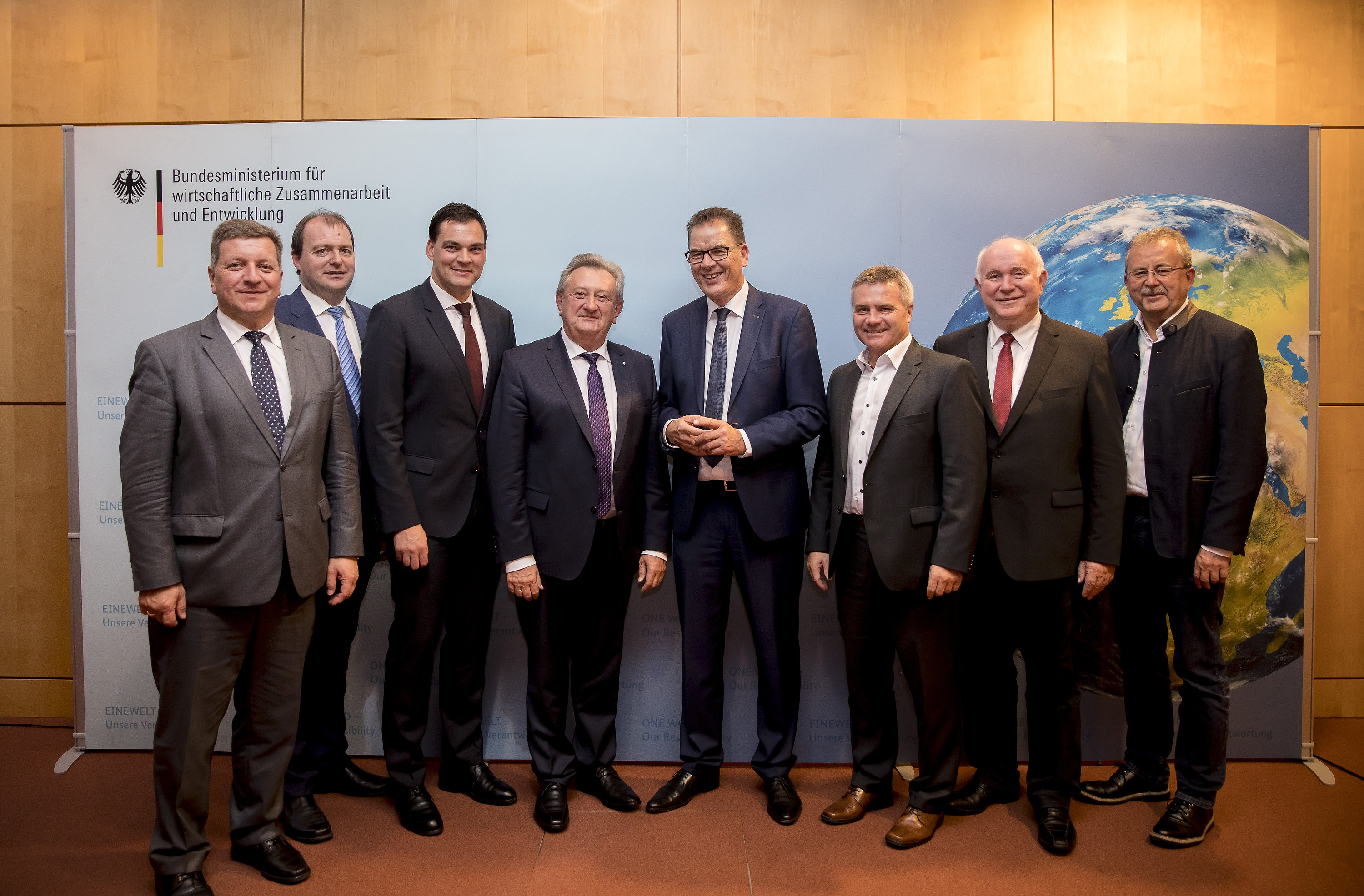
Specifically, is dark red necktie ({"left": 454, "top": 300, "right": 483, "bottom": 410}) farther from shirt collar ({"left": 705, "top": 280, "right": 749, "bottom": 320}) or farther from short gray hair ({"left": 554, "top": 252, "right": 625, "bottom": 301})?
shirt collar ({"left": 705, "top": 280, "right": 749, "bottom": 320})

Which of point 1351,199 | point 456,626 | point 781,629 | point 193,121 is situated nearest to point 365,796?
point 456,626

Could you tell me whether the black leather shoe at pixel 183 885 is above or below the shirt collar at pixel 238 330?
below

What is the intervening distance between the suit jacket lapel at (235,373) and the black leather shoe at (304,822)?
54.7 inches

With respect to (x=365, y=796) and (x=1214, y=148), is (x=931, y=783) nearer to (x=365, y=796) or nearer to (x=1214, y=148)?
(x=365, y=796)

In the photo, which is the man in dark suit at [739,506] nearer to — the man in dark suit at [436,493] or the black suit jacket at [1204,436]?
the man in dark suit at [436,493]

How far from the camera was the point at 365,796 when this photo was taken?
2836mm

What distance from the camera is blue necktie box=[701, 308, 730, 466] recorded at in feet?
9.01

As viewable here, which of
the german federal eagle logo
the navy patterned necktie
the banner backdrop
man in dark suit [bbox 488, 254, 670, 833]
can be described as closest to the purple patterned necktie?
man in dark suit [bbox 488, 254, 670, 833]

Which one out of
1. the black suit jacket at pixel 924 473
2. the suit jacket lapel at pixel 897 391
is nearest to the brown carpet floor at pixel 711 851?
the black suit jacket at pixel 924 473

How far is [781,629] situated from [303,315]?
7.55 feet

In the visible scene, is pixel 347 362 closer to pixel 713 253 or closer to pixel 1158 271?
pixel 713 253

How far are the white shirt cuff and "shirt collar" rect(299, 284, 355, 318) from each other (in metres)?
1.27

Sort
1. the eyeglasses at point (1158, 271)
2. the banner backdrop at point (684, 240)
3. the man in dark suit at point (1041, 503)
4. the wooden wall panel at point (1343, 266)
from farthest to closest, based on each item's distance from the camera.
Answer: the wooden wall panel at point (1343, 266)
the banner backdrop at point (684, 240)
the eyeglasses at point (1158, 271)
the man in dark suit at point (1041, 503)

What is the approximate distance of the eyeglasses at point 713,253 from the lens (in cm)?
269
